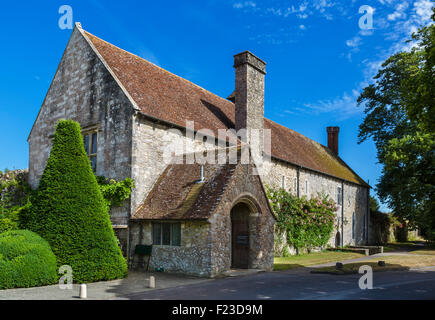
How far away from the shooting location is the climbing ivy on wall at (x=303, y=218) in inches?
867

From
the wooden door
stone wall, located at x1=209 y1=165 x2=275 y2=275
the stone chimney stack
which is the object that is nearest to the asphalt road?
stone wall, located at x1=209 y1=165 x2=275 y2=275

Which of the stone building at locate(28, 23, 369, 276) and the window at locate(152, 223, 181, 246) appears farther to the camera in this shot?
the window at locate(152, 223, 181, 246)

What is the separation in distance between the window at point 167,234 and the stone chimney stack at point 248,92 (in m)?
8.09

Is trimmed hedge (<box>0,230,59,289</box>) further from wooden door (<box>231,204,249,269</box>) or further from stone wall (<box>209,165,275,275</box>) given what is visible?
wooden door (<box>231,204,249,269</box>)

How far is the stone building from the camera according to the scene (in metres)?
13.6

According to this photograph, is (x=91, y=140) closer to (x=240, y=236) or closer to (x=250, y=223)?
(x=240, y=236)

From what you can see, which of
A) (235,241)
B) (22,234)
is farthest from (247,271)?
(22,234)

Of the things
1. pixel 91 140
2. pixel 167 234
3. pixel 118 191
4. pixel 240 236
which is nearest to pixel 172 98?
pixel 91 140

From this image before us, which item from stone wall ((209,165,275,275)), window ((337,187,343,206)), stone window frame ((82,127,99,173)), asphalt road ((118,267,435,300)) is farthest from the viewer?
window ((337,187,343,206))

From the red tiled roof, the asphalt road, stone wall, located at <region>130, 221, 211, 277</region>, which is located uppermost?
the red tiled roof

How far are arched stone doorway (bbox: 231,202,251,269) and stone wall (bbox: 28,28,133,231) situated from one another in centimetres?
453

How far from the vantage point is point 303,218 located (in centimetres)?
2392

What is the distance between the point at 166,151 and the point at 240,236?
491cm
